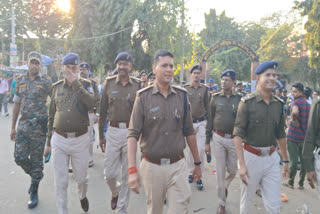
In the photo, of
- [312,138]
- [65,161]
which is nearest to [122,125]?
[65,161]

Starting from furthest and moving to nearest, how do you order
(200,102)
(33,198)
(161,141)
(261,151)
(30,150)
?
(200,102) < (30,150) < (33,198) < (261,151) < (161,141)

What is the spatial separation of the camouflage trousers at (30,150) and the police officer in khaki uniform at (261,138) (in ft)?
10.3

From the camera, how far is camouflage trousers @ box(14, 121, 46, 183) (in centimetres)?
429

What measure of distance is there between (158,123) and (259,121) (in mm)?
1351

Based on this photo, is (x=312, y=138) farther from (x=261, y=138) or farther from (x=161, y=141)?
(x=161, y=141)

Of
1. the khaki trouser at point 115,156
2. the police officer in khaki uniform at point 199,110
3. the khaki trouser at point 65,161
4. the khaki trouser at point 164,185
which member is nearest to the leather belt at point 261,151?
the khaki trouser at point 164,185

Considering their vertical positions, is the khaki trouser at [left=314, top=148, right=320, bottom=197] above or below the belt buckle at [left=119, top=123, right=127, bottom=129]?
below

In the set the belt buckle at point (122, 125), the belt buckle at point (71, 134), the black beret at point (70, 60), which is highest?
the black beret at point (70, 60)

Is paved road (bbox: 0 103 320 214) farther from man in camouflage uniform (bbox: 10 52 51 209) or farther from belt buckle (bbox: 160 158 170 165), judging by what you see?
belt buckle (bbox: 160 158 170 165)

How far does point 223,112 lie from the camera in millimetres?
4418

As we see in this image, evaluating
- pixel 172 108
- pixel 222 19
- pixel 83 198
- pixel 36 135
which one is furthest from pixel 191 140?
pixel 222 19

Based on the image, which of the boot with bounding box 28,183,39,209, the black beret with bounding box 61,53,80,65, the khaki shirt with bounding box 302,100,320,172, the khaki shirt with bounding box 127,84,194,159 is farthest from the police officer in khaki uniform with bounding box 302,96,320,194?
the boot with bounding box 28,183,39,209

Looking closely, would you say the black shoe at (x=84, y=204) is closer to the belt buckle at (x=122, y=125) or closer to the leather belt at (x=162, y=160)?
the belt buckle at (x=122, y=125)

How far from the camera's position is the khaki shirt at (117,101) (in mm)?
4113
